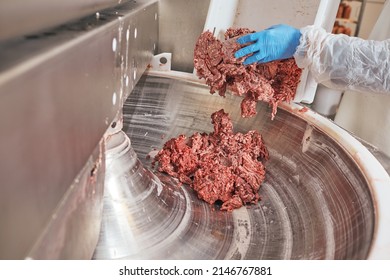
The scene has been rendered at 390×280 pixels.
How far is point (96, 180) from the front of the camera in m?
0.79

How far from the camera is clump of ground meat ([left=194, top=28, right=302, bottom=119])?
1310 mm

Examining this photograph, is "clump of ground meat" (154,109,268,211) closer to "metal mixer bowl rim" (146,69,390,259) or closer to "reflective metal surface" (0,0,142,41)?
"metal mixer bowl rim" (146,69,390,259)

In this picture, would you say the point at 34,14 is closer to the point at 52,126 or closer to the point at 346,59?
the point at 52,126

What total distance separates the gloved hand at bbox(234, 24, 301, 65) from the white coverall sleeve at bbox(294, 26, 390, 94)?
0.12 feet

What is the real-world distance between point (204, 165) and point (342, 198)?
1.82ft

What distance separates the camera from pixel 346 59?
131cm

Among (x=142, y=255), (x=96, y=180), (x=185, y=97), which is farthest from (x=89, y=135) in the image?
(x=185, y=97)

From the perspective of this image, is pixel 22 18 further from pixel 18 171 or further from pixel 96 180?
pixel 96 180

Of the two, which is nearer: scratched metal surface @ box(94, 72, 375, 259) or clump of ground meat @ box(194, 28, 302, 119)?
scratched metal surface @ box(94, 72, 375, 259)

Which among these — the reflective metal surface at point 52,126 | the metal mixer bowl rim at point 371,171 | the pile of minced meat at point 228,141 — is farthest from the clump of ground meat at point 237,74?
the reflective metal surface at point 52,126

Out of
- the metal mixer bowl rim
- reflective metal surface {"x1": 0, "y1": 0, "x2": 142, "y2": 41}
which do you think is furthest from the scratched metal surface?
reflective metal surface {"x1": 0, "y1": 0, "x2": 142, "y2": 41}

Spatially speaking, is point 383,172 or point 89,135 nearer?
point 89,135

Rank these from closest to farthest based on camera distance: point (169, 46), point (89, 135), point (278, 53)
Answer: point (89, 135)
point (278, 53)
point (169, 46)

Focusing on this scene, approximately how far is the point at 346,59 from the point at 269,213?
2.16ft
